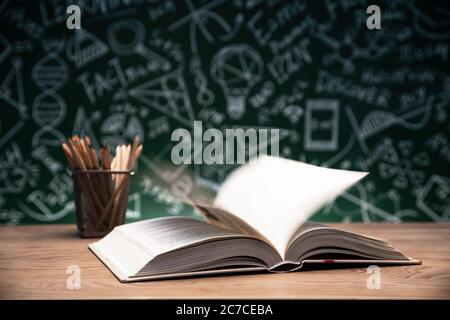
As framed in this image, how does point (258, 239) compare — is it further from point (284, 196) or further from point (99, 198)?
point (99, 198)

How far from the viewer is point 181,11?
1.58 meters

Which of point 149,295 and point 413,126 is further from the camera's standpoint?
point 413,126

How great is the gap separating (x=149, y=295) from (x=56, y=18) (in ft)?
3.83

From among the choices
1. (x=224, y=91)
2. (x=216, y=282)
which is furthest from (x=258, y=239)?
(x=224, y=91)

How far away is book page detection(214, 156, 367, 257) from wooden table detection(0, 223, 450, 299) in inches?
3.2

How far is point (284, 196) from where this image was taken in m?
0.89

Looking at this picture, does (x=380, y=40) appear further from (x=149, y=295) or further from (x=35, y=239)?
(x=149, y=295)

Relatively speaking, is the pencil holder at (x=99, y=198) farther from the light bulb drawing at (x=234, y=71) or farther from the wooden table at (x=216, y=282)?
the light bulb drawing at (x=234, y=71)

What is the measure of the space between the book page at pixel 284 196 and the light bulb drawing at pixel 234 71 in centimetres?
61

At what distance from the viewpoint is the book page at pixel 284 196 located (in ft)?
2.68

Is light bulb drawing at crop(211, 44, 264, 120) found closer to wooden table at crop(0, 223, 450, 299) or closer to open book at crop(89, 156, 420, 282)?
open book at crop(89, 156, 420, 282)

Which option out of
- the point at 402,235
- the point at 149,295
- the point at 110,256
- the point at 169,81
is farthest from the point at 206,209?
the point at 169,81

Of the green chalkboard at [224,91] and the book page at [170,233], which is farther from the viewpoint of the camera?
the green chalkboard at [224,91]

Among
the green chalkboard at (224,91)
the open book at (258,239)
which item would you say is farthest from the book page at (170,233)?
the green chalkboard at (224,91)
